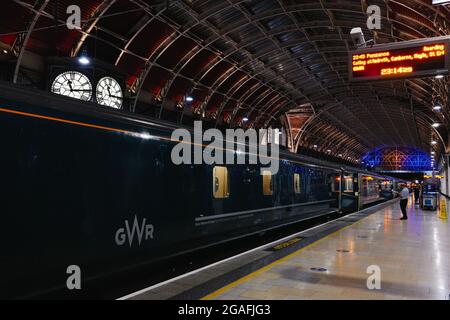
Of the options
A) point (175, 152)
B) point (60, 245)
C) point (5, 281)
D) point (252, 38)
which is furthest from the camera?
point (252, 38)

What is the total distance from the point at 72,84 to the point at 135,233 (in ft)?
46.4

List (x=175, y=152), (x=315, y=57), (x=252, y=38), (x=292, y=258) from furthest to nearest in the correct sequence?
1. (x=315, y=57)
2. (x=252, y=38)
3. (x=292, y=258)
4. (x=175, y=152)

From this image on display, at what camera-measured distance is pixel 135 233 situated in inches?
249

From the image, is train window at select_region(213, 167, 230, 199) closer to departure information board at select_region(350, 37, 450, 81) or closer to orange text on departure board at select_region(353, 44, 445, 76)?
departure information board at select_region(350, 37, 450, 81)

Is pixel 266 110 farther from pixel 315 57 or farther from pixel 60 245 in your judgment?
pixel 60 245

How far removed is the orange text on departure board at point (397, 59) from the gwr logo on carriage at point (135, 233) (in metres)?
7.56

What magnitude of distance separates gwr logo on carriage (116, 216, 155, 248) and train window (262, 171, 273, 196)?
5.34m

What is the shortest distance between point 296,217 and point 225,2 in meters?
12.7

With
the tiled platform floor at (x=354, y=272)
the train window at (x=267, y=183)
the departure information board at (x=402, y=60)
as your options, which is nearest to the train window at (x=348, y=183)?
the tiled platform floor at (x=354, y=272)

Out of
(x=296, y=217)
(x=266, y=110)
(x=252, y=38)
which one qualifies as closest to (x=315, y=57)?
(x=252, y=38)

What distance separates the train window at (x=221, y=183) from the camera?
8.91 metres

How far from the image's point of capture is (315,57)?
30.3 metres

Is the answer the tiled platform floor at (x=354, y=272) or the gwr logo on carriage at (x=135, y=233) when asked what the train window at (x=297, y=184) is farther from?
the gwr logo on carriage at (x=135, y=233)
